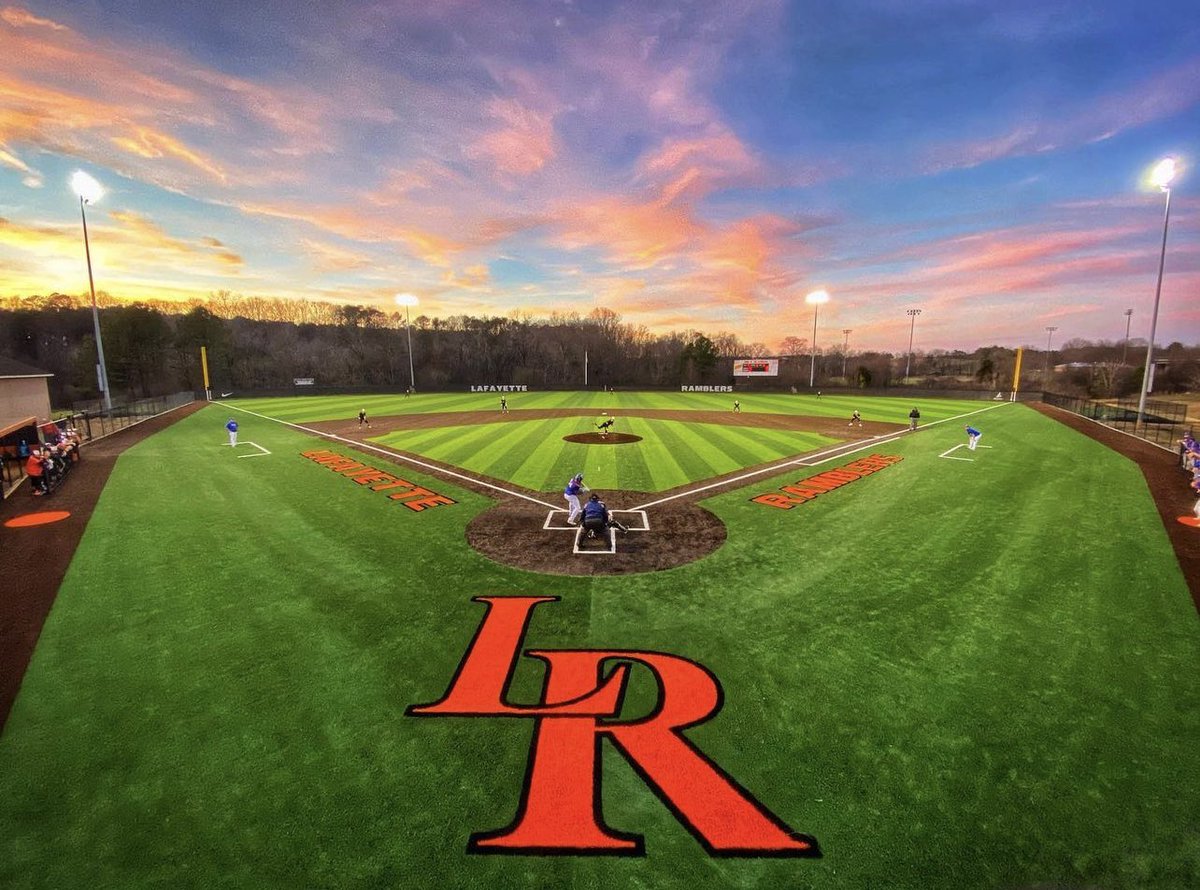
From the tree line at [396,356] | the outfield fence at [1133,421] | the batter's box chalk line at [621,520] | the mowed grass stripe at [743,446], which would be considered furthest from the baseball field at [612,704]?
the tree line at [396,356]

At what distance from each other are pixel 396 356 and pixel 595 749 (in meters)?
117

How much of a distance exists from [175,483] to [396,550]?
11.9m

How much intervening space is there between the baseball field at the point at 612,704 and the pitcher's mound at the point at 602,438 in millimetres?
11323

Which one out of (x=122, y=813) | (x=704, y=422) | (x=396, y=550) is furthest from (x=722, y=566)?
(x=704, y=422)

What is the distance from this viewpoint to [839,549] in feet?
37.9

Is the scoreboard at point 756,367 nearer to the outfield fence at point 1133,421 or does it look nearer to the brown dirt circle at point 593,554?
the outfield fence at point 1133,421

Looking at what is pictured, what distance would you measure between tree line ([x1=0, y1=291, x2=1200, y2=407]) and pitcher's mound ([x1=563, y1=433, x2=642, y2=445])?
47.2 metres

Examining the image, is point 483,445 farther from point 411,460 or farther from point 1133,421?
point 1133,421

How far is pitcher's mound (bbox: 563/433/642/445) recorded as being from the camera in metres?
25.5

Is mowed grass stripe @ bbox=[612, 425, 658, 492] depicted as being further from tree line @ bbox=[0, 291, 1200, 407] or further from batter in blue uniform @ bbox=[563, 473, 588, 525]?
tree line @ bbox=[0, 291, 1200, 407]

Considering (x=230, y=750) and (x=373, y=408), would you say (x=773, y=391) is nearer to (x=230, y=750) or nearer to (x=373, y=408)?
(x=373, y=408)

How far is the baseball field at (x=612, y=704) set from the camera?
453 cm

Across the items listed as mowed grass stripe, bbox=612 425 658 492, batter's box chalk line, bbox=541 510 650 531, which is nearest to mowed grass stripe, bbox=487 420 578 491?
mowed grass stripe, bbox=612 425 658 492

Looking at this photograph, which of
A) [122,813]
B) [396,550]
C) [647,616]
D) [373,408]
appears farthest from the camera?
[373,408]
